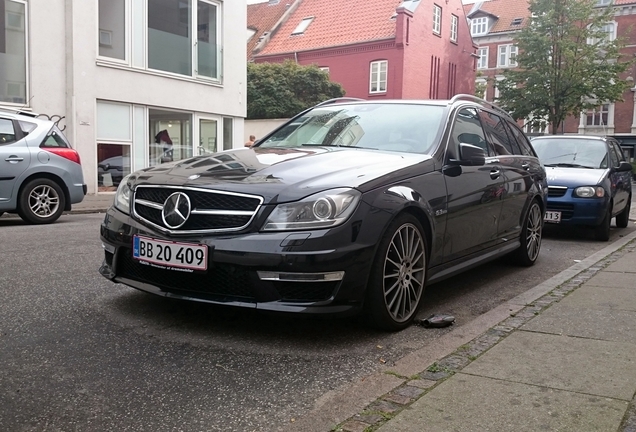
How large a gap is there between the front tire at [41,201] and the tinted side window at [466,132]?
21.9 ft

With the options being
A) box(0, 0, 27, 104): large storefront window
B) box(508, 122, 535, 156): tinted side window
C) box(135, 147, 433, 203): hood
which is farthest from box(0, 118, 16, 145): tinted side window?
box(508, 122, 535, 156): tinted side window

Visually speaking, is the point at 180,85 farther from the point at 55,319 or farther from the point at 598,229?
the point at 55,319

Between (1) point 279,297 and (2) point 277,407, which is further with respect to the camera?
(1) point 279,297

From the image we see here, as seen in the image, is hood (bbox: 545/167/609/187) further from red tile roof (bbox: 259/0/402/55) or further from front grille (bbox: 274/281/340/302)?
red tile roof (bbox: 259/0/402/55)

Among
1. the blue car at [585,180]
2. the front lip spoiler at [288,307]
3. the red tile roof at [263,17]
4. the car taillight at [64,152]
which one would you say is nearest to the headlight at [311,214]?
the front lip spoiler at [288,307]

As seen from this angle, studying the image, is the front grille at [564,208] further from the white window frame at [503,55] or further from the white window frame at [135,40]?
the white window frame at [503,55]

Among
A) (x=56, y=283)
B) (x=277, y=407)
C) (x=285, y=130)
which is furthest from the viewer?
(x=285, y=130)

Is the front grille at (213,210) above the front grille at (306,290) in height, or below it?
above

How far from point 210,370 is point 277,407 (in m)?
0.59

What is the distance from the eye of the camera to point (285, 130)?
5879mm

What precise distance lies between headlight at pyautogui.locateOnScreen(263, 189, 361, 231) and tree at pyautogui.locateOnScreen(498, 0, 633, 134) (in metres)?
31.5

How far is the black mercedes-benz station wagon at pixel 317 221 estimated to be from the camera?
3.72 m

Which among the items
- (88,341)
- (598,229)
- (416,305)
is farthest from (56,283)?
(598,229)

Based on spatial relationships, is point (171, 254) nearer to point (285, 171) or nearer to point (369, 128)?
point (285, 171)
